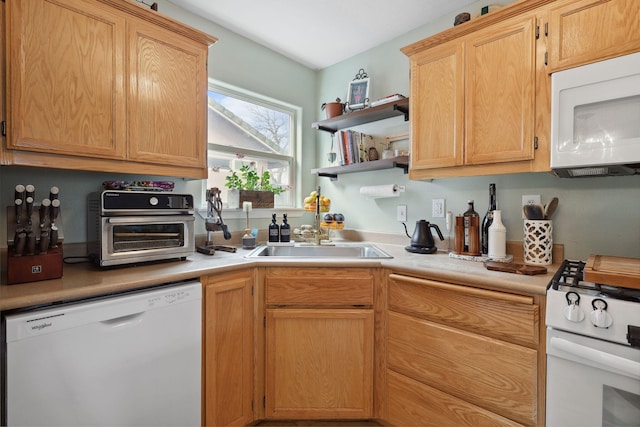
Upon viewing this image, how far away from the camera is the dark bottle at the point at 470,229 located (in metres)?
1.83

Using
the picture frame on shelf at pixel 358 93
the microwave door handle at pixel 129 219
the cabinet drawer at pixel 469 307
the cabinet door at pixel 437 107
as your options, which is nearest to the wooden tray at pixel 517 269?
the cabinet drawer at pixel 469 307

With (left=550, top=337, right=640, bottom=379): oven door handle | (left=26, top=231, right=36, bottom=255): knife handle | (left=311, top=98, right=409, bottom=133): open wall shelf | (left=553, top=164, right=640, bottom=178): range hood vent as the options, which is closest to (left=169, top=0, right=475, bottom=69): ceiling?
(left=311, top=98, right=409, bottom=133): open wall shelf

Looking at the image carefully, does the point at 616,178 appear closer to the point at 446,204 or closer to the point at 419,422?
the point at 446,204

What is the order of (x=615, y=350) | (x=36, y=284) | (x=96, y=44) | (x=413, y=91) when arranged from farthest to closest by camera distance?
(x=413, y=91) → (x=96, y=44) → (x=36, y=284) → (x=615, y=350)

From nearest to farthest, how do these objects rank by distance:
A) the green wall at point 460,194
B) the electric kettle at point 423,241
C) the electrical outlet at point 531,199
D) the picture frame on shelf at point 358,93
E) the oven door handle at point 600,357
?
the oven door handle at point 600,357 < the green wall at point 460,194 < the electrical outlet at point 531,199 < the electric kettle at point 423,241 < the picture frame on shelf at point 358,93

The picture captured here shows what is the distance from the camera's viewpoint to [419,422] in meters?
1.53

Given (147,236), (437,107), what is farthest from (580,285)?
(147,236)

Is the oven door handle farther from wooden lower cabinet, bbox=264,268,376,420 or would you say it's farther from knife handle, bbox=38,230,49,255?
knife handle, bbox=38,230,49,255

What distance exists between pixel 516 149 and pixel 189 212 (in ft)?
5.63

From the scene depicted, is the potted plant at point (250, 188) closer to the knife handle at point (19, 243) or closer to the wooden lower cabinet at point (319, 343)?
the wooden lower cabinet at point (319, 343)

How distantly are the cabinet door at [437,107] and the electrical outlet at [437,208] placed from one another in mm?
382

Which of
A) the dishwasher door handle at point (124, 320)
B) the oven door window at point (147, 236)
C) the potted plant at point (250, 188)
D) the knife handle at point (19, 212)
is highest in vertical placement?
the potted plant at point (250, 188)

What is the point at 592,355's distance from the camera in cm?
102

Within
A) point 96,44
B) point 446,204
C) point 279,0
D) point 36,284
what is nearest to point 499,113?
point 446,204
